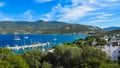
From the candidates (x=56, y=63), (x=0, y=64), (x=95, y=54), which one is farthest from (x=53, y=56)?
(x=0, y=64)

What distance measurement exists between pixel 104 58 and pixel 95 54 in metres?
1.35

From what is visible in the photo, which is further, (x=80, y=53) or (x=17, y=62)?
(x=80, y=53)

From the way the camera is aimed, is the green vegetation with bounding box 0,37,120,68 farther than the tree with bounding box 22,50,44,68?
No

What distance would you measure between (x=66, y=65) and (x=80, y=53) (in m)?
2.55

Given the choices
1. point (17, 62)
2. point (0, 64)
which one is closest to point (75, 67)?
point (17, 62)

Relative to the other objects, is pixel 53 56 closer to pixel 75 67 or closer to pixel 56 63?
pixel 56 63

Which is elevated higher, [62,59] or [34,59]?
[34,59]

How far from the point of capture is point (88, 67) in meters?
30.3

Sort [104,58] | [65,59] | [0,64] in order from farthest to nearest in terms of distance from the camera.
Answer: [65,59] < [104,58] < [0,64]

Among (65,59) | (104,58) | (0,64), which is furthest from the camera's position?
(65,59)

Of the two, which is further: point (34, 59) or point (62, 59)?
point (62, 59)

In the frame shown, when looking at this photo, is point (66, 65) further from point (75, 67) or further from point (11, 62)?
point (11, 62)

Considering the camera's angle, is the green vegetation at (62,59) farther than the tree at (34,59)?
No

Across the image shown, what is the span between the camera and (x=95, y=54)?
33719mm
